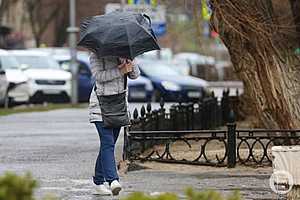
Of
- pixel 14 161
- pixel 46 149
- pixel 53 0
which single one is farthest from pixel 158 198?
pixel 53 0

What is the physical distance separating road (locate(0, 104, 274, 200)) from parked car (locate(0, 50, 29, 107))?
931 cm

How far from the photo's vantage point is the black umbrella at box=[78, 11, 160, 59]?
33.3 feet

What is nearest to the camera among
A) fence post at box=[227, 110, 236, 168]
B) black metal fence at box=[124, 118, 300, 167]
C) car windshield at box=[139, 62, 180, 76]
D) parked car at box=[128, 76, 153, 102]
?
fence post at box=[227, 110, 236, 168]

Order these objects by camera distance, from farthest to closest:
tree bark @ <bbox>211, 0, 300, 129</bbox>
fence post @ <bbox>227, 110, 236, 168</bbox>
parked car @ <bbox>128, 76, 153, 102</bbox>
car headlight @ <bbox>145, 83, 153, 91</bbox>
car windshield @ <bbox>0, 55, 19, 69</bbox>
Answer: car headlight @ <bbox>145, 83, 153, 91</bbox>
parked car @ <bbox>128, 76, 153, 102</bbox>
car windshield @ <bbox>0, 55, 19, 69</bbox>
tree bark @ <bbox>211, 0, 300, 129</bbox>
fence post @ <bbox>227, 110, 236, 168</bbox>

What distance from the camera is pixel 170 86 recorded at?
1345 inches

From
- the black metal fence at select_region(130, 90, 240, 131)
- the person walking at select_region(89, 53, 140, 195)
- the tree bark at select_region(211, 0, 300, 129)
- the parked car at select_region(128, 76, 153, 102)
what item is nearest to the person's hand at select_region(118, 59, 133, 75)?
the person walking at select_region(89, 53, 140, 195)

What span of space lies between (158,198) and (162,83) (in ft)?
95.5

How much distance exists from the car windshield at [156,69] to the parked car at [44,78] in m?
3.97

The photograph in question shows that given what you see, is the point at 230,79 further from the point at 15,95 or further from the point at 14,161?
the point at 14,161

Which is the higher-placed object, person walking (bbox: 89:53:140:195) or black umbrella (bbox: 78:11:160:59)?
black umbrella (bbox: 78:11:160:59)

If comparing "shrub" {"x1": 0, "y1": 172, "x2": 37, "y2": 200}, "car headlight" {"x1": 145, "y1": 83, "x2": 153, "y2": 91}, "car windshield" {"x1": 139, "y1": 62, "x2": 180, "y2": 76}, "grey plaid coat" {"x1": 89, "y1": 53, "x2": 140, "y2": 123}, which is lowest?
"shrub" {"x1": 0, "y1": 172, "x2": 37, "y2": 200}

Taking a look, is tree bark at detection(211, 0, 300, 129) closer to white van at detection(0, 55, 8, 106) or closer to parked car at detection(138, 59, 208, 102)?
white van at detection(0, 55, 8, 106)

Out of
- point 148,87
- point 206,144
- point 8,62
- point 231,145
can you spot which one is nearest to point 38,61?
point 8,62
